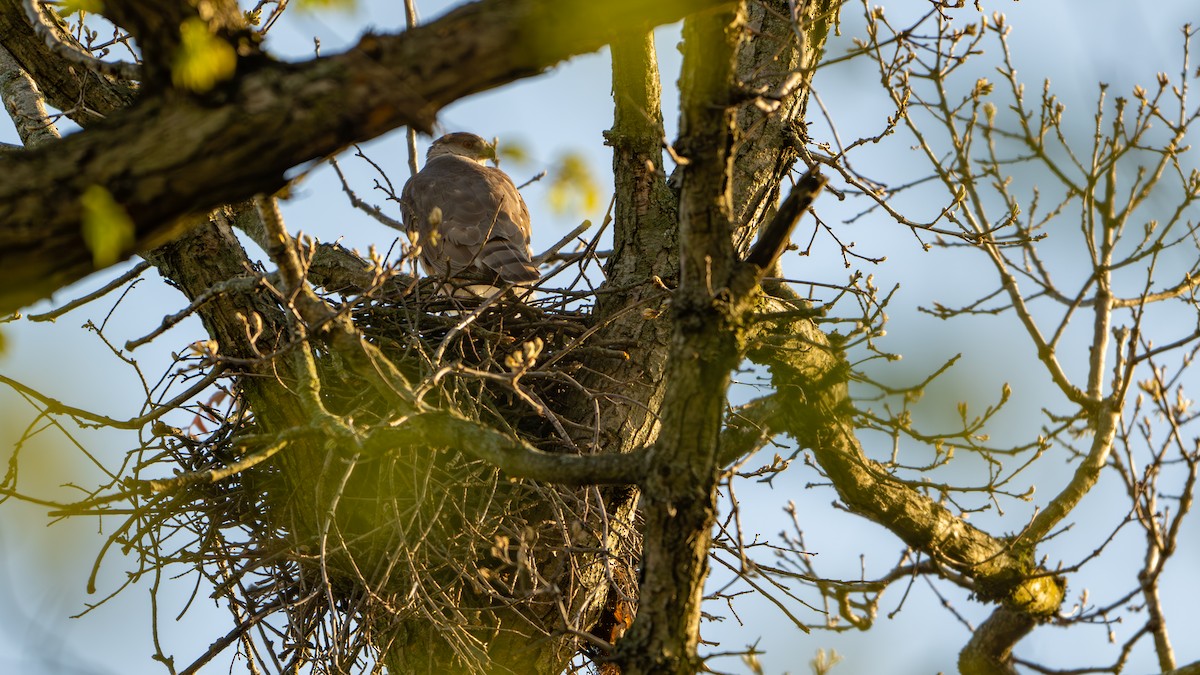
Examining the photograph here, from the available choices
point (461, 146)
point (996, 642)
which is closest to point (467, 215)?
point (461, 146)

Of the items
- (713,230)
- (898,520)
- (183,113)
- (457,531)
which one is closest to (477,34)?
(183,113)

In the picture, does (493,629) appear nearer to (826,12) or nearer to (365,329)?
(365,329)

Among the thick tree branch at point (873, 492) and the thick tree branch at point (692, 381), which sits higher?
the thick tree branch at point (873, 492)

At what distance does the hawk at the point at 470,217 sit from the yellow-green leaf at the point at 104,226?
133 inches

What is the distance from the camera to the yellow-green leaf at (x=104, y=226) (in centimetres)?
198

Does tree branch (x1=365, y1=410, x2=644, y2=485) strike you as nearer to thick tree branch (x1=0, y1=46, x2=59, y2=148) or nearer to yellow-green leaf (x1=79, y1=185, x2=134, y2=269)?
yellow-green leaf (x1=79, y1=185, x2=134, y2=269)

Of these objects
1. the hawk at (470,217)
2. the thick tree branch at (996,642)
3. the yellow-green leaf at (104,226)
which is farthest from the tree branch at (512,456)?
the thick tree branch at (996,642)

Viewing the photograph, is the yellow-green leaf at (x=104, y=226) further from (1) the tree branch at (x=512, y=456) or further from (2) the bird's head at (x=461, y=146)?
(2) the bird's head at (x=461, y=146)

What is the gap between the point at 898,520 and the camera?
4.71 metres

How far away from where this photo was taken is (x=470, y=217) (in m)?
6.53

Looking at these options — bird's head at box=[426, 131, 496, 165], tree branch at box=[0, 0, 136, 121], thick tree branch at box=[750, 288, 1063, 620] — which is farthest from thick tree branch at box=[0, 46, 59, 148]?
bird's head at box=[426, 131, 496, 165]

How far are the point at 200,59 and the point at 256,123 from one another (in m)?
0.15

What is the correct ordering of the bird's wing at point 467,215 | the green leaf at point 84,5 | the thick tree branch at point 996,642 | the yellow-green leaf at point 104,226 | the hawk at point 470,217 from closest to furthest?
the yellow-green leaf at point 104,226 → the green leaf at point 84,5 → the thick tree branch at point 996,642 → the hawk at point 470,217 → the bird's wing at point 467,215

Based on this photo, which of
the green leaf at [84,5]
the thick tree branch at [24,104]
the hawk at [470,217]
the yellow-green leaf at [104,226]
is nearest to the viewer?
the yellow-green leaf at [104,226]
